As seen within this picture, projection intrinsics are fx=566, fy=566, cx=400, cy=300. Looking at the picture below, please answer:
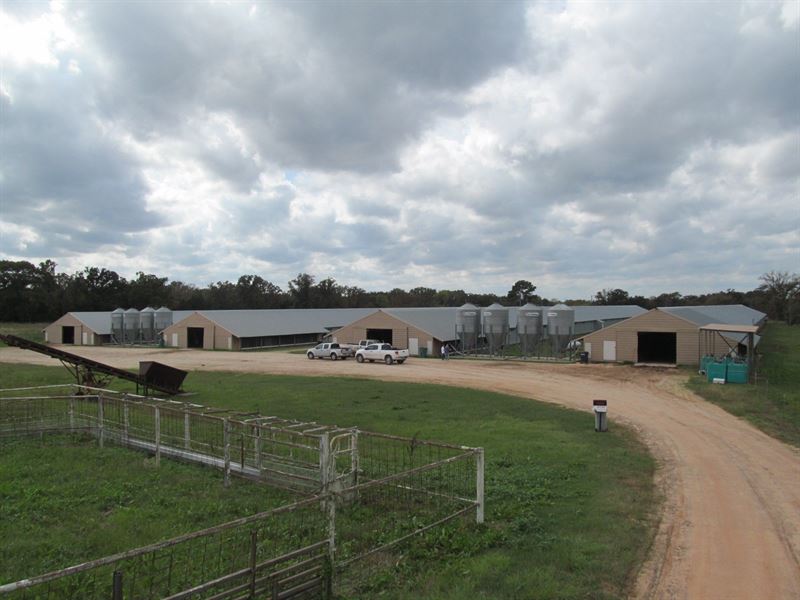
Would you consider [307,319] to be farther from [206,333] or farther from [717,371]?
[717,371]

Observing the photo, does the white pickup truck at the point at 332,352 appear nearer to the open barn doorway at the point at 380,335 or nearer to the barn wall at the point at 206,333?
the open barn doorway at the point at 380,335

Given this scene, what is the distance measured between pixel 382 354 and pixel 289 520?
1353 inches

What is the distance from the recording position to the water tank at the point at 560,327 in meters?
47.1

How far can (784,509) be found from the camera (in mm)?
9875

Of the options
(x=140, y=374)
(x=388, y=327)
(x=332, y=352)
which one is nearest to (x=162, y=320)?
(x=332, y=352)

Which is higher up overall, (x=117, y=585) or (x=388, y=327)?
(x=388, y=327)

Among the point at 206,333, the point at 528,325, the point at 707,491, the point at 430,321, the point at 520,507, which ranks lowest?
the point at 707,491

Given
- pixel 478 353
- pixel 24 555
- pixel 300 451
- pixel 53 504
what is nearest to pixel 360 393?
pixel 300 451

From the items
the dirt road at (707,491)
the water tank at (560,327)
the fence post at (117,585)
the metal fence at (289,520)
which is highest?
the water tank at (560,327)

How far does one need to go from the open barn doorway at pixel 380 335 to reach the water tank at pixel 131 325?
3406 centimetres

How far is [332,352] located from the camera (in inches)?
1827

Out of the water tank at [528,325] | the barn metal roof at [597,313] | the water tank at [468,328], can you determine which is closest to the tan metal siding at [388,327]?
the water tank at [468,328]

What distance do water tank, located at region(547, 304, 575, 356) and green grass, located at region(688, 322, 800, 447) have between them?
14239mm

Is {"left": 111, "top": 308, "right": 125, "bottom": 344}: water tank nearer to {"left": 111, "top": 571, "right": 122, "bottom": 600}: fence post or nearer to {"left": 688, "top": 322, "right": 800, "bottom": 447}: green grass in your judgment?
{"left": 688, "top": 322, "right": 800, "bottom": 447}: green grass
